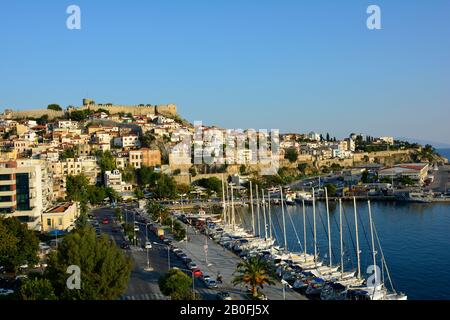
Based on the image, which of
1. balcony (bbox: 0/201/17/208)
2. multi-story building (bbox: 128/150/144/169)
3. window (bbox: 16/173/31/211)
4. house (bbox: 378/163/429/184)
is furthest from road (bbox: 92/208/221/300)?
house (bbox: 378/163/429/184)

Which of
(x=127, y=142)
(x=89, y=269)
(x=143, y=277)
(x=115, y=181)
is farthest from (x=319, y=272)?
(x=127, y=142)

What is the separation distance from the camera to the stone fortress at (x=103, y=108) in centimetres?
5881

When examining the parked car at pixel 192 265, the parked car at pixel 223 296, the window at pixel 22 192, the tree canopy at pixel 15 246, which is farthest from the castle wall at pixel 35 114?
the parked car at pixel 223 296

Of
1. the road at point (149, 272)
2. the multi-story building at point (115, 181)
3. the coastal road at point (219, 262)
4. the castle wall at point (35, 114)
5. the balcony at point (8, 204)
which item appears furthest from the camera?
the castle wall at point (35, 114)

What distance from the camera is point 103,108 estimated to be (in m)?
63.7

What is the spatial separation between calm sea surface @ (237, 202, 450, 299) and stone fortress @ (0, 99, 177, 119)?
3148 cm

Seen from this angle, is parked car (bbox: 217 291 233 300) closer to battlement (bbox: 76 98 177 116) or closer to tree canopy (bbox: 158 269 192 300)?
tree canopy (bbox: 158 269 192 300)

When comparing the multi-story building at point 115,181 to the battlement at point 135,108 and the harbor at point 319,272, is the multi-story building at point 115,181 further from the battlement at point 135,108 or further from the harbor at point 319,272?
the battlement at point 135,108

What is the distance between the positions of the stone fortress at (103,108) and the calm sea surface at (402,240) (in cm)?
3148

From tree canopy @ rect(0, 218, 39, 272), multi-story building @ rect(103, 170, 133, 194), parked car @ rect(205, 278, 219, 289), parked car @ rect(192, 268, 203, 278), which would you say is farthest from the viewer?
multi-story building @ rect(103, 170, 133, 194)

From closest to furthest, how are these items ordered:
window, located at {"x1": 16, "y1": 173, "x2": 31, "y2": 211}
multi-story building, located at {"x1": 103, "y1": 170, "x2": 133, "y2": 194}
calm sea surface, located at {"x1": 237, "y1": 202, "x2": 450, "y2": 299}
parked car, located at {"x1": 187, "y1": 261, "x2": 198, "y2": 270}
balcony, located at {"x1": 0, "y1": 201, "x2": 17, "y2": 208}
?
parked car, located at {"x1": 187, "y1": 261, "x2": 198, "y2": 270}
calm sea surface, located at {"x1": 237, "y1": 202, "x2": 450, "y2": 299}
balcony, located at {"x1": 0, "y1": 201, "x2": 17, "y2": 208}
window, located at {"x1": 16, "y1": 173, "x2": 31, "y2": 211}
multi-story building, located at {"x1": 103, "y1": 170, "x2": 133, "y2": 194}

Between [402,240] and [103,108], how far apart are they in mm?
46394

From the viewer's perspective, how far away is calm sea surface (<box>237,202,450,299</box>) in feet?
56.6

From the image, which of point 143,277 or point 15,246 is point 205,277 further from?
Result: point 15,246
